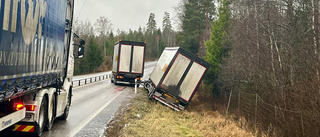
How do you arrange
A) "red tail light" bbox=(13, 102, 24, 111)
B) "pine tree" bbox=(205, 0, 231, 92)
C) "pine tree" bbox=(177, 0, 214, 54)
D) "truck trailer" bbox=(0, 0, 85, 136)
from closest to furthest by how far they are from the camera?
1. "truck trailer" bbox=(0, 0, 85, 136)
2. "red tail light" bbox=(13, 102, 24, 111)
3. "pine tree" bbox=(205, 0, 231, 92)
4. "pine tree" bbox=(177, 0, 214, 54)

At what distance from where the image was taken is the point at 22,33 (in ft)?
16.6

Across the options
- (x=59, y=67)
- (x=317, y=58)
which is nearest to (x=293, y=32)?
(x=317, y=58)

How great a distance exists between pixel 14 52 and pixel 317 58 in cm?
1014

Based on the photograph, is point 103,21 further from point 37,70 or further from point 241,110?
point 37,70

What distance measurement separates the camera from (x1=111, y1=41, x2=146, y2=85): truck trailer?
2544 cm

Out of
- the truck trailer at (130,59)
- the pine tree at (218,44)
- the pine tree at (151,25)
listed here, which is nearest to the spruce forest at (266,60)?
the pine tree at (218,44)

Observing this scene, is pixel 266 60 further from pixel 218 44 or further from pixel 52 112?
pixel 52 112

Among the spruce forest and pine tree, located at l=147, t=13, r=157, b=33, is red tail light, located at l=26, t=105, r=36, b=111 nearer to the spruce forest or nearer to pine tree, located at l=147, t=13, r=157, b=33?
the spruce forest

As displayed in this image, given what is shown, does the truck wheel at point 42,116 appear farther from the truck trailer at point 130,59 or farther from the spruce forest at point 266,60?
the truck trailer at point 130,59

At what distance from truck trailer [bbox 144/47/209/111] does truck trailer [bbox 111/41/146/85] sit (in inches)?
406

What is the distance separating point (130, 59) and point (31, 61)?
1996 centimetres

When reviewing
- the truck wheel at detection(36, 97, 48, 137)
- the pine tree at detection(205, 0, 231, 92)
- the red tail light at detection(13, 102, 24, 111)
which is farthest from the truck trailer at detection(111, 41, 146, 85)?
the red tail light at detection(13, 102, 24, 111)

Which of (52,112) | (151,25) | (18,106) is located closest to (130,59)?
(52,112)

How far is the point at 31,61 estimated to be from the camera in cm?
579
